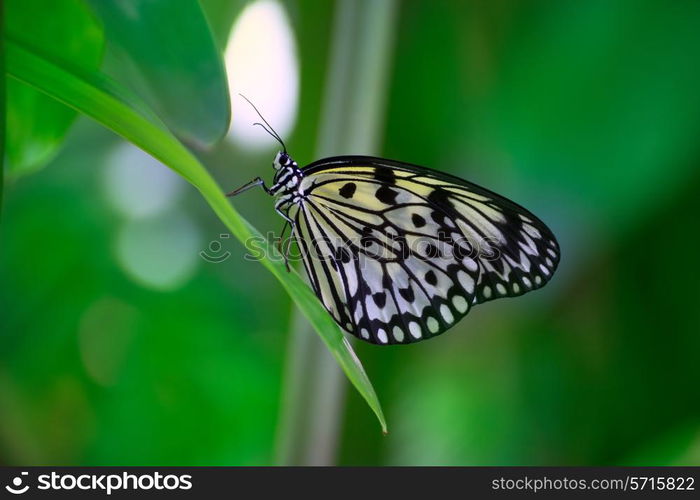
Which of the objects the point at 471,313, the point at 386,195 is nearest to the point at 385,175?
the point at 386,195

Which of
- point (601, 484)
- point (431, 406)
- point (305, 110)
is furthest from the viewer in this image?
point (431, 406)

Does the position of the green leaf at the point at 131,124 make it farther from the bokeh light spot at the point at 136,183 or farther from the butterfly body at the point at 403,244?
the bokeh light spot at the point at 136,183

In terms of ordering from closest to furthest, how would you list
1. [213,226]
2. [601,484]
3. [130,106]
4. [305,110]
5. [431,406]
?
[130,106]
[601,484]
[305,110]
[431,406]
[213,226]

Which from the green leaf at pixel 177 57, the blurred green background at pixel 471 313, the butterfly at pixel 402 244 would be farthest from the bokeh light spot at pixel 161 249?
the green leaf at pixel 177 57

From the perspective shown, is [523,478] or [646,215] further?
[646,215]

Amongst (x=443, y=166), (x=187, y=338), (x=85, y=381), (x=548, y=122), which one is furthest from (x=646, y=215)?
(x=85, y=381)

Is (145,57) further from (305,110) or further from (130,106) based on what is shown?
(305,110)

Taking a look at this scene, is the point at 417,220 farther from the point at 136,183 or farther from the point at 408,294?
the point at 136,183
